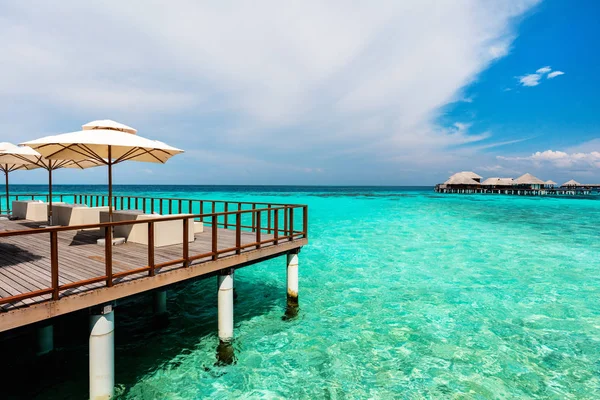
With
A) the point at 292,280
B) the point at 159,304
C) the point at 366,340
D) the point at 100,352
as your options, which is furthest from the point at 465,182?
the point at 100,352

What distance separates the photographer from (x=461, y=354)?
682 cm

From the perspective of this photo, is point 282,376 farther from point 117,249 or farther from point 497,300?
point 497,300

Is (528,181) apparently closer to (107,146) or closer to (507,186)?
(507,186)

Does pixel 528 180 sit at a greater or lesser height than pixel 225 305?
greater

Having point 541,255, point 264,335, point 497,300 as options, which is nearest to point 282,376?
point 264,335

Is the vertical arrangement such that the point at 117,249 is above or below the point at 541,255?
above

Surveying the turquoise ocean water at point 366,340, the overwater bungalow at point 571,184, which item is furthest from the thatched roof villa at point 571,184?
the turquoise ocean water at point 366,340

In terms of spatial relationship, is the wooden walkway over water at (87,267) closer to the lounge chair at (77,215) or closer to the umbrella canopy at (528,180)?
the lounge chair at (77,215)

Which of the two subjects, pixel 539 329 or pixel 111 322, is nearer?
pixel 111 322

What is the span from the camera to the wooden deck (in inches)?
158

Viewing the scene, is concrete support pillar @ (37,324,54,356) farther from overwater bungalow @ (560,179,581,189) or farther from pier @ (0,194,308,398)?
overwater bungalow @ (560,179,581,189)

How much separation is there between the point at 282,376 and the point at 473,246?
628 inches

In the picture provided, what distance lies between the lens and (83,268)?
525cm

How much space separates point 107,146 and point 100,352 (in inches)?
187
